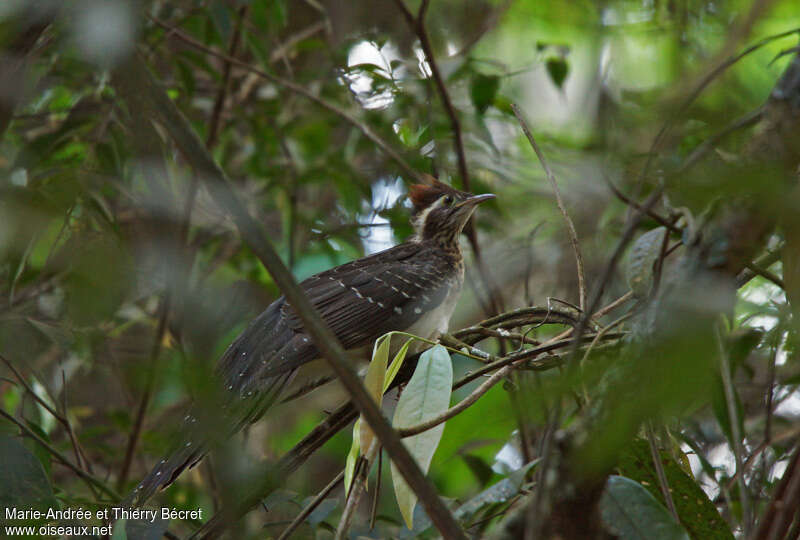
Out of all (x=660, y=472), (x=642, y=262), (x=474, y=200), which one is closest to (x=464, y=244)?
(x=474, y=200)

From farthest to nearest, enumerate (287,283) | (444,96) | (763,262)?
(444,96), (763,262), (287,283)

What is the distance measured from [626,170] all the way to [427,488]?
3.58 ft

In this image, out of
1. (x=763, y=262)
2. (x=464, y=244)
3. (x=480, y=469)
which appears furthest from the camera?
(x=464, y=244)

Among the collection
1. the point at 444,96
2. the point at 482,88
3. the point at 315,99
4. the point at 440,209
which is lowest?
the point at 440,209

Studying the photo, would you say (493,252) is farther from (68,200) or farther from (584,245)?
(68,200)

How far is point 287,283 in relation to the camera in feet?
3.77

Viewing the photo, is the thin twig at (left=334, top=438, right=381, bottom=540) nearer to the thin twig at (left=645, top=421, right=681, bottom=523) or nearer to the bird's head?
the thin twig at (left=645, top=421, right=681, bottom=523)

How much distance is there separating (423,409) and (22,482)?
1.22m

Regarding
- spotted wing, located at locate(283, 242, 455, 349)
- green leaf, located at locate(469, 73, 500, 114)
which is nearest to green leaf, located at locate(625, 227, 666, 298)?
spotted wing, located at locate(283, 242, 455, 349)

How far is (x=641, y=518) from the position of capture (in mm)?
1657

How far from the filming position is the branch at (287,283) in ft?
3.47

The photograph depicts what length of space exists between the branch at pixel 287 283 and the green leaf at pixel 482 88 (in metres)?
3.00

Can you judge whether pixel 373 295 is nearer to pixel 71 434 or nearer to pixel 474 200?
pixel 474 200

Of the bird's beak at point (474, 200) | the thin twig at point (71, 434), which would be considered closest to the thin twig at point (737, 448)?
the thin twig at point (71, 434)
